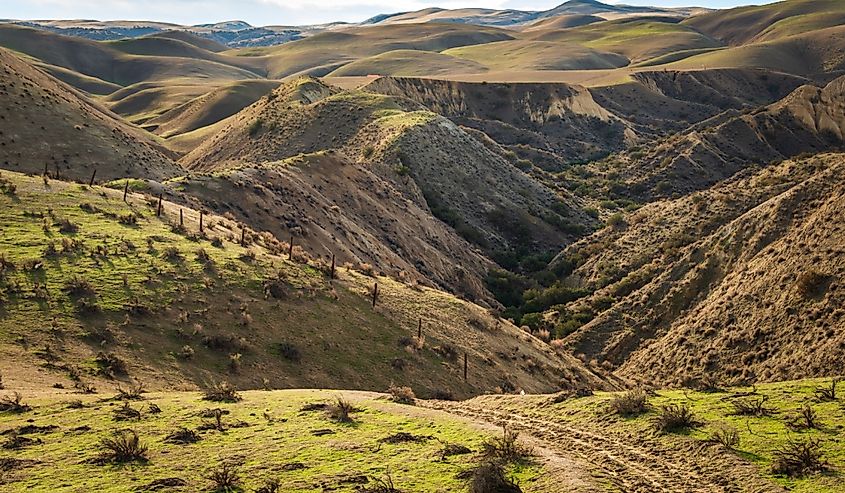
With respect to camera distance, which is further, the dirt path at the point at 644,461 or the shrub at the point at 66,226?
the shrub at the point at 66,226

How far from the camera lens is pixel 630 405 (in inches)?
631

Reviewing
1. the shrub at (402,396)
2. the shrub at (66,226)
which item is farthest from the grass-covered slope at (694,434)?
the shrub at (66,226)

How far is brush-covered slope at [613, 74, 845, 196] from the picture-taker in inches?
2943

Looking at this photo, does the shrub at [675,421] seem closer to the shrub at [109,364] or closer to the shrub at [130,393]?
the shrub at [130,393]

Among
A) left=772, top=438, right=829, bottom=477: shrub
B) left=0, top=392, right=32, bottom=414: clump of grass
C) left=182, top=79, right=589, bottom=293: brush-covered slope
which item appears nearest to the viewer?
left=772, top=438, right=829, bottom=477: shrub

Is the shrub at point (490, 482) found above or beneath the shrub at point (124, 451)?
above

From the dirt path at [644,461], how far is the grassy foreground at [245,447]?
4.72ft

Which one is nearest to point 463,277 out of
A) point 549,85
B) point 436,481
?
point 436,481

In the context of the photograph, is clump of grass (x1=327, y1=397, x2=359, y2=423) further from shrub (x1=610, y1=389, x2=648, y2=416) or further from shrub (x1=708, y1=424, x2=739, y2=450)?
shrub (x1=708, y1=424, x2=739, y2=450)

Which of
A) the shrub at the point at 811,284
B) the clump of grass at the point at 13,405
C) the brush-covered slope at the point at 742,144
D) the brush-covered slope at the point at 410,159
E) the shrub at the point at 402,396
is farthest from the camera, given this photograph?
the brush-covered slope at the point at 742,144

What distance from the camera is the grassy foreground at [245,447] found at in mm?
12414

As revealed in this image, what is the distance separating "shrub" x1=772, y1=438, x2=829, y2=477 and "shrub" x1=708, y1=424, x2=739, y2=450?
76cm

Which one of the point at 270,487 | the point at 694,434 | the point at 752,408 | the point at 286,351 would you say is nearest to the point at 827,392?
the point at 752,408

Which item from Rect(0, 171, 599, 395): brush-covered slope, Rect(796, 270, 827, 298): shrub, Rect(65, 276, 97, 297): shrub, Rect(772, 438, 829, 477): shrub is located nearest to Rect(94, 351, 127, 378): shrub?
Rect(0, 171, 599, 395): brush-covered slope
